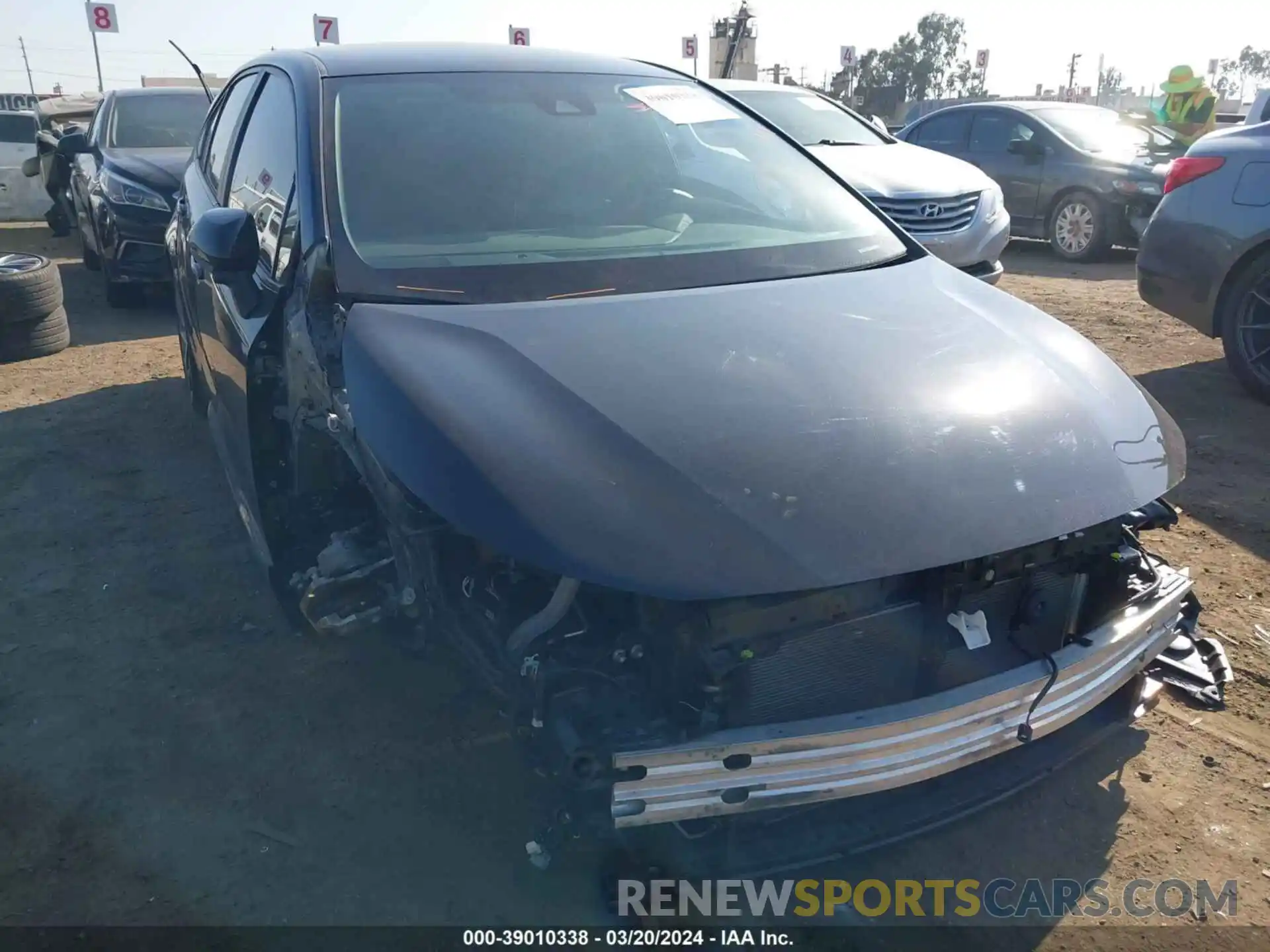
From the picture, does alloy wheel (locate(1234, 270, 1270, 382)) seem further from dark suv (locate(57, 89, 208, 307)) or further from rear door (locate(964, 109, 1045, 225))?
dark suv (locate(57, 89, 208, 307))

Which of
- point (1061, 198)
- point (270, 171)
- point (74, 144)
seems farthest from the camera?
point (1061, 198)

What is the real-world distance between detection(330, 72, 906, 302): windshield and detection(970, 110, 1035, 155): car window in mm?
8628

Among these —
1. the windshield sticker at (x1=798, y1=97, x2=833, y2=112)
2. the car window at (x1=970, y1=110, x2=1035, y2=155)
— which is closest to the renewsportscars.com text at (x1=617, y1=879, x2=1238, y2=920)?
the windshield sticker at (x1=798, y1=97, x2=833, y2=112)

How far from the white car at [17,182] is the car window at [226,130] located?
9.47m

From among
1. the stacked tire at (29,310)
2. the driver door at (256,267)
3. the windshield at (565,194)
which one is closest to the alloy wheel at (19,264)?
the stacked tire at (29,310)

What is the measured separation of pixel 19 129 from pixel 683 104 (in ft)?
40.5

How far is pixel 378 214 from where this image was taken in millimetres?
2688

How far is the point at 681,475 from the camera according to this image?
1.90 m

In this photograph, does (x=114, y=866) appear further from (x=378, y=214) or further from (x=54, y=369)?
(x=54, y=369)

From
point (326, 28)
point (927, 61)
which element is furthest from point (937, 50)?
point (326, 28)

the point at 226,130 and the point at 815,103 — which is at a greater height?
the point at 226,130

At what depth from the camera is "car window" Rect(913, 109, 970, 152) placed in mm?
11414

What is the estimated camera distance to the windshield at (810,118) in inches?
327

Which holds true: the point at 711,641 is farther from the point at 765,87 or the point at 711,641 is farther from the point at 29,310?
the point at 765,87
